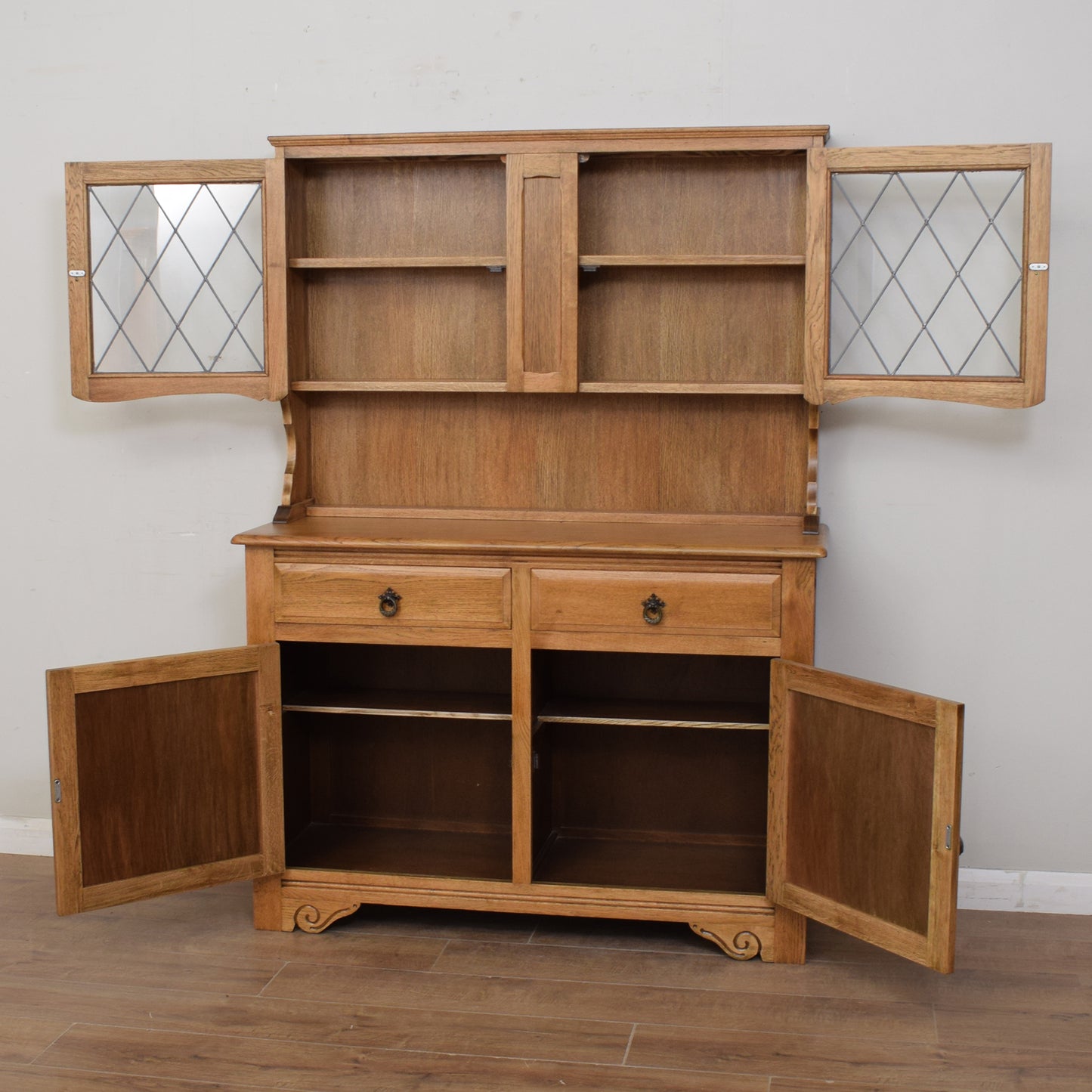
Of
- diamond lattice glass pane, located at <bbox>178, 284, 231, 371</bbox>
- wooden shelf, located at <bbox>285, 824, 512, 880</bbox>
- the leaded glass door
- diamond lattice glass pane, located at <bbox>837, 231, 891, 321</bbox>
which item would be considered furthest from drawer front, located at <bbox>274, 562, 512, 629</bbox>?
diamond lattice glass pane, located at <bbox>837, 231, 891, 321</bbox>

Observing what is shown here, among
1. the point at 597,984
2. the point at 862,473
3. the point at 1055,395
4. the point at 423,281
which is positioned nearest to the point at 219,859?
the point at 597,984

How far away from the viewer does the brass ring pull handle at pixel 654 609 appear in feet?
9.75

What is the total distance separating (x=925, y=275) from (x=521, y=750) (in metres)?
1.65

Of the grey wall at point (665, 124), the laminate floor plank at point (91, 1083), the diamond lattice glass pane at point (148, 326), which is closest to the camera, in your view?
the laminate floor plank at point (91, 1083)

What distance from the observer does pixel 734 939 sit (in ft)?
10.1

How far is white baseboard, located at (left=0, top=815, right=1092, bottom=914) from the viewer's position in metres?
3.40

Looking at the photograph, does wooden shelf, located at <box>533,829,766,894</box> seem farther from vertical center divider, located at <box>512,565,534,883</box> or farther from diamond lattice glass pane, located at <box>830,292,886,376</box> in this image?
→ diamond lattice glass pane, located at <box>830,292,886,376</box>

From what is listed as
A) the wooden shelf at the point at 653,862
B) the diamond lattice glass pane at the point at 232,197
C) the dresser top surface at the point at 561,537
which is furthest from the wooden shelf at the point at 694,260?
the wooden shelf at the point at 653,862

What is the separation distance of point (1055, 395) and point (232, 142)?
7.85 feet

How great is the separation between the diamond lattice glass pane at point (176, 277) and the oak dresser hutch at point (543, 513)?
0.01 meters

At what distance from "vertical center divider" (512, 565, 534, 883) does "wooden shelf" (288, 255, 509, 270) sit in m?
0.96

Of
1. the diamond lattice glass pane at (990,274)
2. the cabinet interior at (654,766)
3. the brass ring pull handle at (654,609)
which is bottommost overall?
the cabinet interior at (654,766)

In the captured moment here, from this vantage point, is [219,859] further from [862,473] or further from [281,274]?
[862,473]

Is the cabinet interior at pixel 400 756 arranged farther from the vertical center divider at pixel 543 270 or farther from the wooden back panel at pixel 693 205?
the wooden back panel at pixel 693 205
